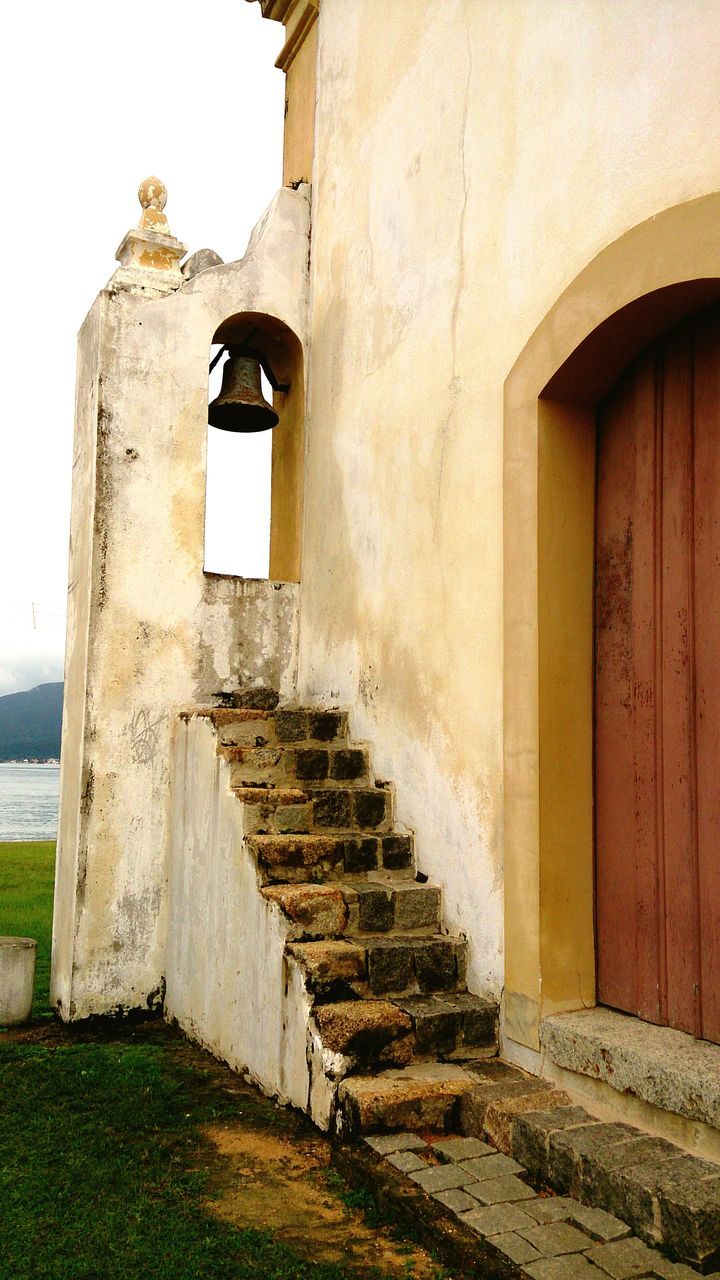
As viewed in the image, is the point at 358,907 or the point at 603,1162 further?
the point at 358,907

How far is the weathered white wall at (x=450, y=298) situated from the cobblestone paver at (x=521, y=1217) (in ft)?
2.97

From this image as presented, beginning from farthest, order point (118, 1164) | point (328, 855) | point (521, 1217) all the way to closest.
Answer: point (328, 855) → point (118, 1164) → point (521, 1217)

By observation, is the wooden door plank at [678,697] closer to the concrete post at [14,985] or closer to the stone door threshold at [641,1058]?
the stone door threshold at [641,1058]

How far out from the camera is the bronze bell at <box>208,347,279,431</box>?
6.29 m

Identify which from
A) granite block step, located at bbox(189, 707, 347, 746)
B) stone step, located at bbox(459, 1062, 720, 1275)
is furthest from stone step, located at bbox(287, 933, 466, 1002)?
granite block step, located at bbox(189, 707, 347, 746)

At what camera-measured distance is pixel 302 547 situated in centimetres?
641

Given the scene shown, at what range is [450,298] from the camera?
4.75 m

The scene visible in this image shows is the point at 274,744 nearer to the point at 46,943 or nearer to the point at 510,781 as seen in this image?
the point at 510,781

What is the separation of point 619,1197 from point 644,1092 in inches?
16.1

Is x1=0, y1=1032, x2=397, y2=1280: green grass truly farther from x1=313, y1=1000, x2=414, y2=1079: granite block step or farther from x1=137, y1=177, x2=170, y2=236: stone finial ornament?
x1=137, y1=177, x2=170, y2=236: stone finial ornament

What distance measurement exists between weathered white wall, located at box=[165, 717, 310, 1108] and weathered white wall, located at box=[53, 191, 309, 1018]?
22 cm

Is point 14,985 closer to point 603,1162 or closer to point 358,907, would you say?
point 358,907

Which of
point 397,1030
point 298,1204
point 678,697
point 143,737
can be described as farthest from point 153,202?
point 298,1204

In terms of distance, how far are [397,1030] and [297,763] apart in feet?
5.61
